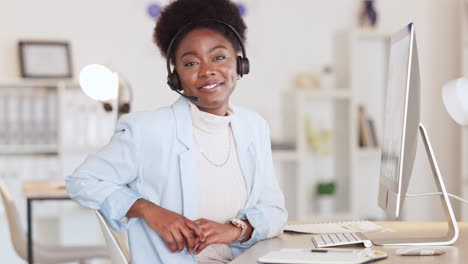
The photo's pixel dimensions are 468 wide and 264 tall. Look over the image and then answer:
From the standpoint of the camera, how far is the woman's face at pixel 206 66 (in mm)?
1702

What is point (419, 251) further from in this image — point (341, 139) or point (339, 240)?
point (341, 139)

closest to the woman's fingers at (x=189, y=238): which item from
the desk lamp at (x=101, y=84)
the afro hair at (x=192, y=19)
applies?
the afro hair at (x=192, y=19)

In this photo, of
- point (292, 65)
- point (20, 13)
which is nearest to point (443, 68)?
point (292, 65)

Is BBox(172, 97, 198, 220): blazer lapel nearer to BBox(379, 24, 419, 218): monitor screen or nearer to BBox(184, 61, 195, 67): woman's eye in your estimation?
BBox(184, 61, 195, 67): woman's eye

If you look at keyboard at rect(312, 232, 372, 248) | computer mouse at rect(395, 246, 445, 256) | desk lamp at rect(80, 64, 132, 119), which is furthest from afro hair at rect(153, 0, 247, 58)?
desk lamp at rect(80, 64, 132, 119)

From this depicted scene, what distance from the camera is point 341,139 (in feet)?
15.8

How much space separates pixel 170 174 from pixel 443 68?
3.76m

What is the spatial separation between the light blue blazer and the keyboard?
0.44 ft

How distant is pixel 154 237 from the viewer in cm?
160

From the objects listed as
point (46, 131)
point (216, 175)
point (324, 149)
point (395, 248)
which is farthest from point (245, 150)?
point (324, 149)

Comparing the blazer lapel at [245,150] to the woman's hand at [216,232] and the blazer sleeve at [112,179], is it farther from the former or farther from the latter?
the blazer sleeve at [112,179]

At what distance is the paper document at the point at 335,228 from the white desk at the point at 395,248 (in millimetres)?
45

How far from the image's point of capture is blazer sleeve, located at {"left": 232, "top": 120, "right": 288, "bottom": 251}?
1643mm

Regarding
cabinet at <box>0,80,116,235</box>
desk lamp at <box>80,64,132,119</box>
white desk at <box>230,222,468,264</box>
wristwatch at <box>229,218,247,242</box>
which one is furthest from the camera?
cabinet at <box>0,80,116,235</box>
